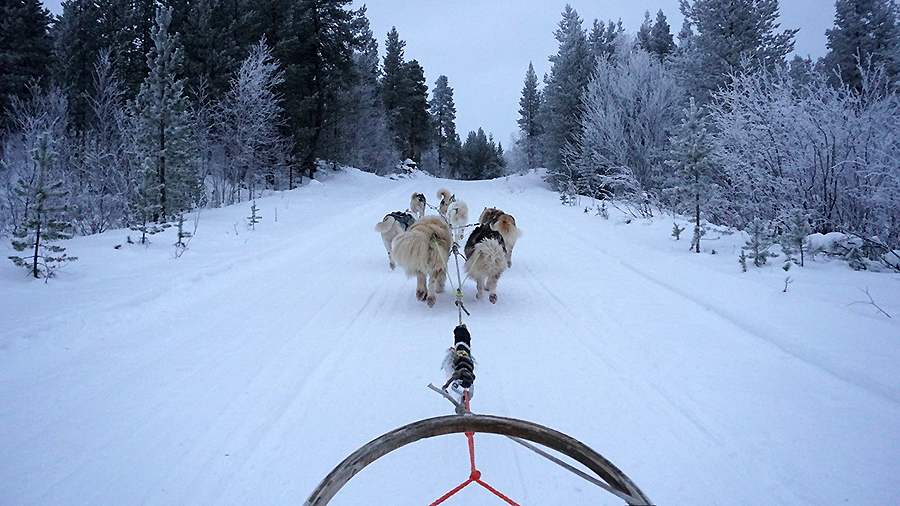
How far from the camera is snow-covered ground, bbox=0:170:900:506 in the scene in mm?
2164

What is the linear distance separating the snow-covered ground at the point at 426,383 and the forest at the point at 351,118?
6.14ft

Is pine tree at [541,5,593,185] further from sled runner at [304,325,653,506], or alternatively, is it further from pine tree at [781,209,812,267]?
sled runner at [304,325,653,506]

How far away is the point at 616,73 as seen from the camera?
20.1 meters

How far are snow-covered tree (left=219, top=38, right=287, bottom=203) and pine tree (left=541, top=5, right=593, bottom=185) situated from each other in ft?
53.4

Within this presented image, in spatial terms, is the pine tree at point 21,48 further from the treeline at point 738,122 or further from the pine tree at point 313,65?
the treeline at point 738,122

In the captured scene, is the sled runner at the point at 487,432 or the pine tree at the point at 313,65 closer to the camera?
the sled runner at the point at 487,432

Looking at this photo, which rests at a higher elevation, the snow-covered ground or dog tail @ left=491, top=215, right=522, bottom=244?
Result: dog tail @ left=491, top=215, right=522, bottom=244

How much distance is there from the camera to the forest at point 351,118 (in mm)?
6785

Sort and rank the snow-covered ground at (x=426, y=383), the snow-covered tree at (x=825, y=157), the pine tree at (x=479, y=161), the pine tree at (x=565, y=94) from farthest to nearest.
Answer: the pine tree at (x=479, y=161), the pine tree at (x=565, y=94), the snow-covered tree at (x=825, y=157), the snow-covered ground at (x=426, y=383)

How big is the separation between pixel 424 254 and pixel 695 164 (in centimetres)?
583

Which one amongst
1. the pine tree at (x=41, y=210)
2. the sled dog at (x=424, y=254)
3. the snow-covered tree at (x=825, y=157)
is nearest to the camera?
the sled dog at (x=424, y=254)

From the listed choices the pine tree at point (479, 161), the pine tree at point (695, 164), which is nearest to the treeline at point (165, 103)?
the pine tree at point (695, 164)

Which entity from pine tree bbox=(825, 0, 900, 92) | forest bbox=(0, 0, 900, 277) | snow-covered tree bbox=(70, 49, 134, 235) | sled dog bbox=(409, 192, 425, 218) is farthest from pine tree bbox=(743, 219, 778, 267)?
pine tree bbox=(825, 0, 900, 92)

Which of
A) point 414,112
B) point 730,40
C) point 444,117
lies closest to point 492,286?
point 730,40
